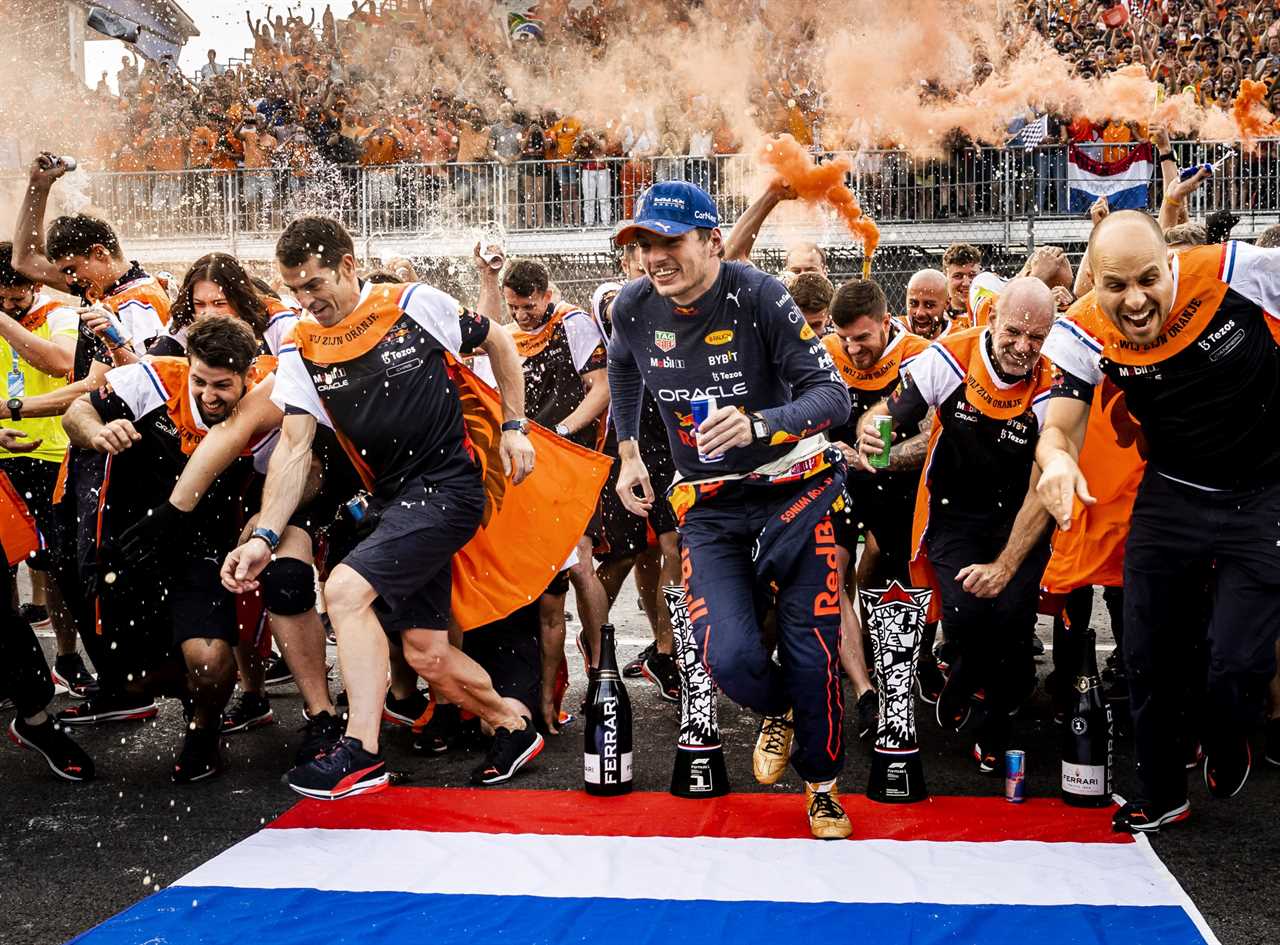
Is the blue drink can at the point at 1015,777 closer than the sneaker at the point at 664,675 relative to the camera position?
Yes

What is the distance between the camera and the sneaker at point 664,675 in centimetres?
658

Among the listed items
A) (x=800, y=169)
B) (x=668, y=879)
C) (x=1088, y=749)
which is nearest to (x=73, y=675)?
(x=668, y=879)

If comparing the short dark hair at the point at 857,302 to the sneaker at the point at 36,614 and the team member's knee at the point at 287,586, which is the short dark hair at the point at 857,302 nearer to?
the team member's knee at the point at 287,586

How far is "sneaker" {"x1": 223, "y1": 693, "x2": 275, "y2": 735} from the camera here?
617 centimetres

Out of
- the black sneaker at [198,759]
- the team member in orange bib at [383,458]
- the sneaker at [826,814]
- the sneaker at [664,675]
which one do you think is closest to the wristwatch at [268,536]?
the team member in orange bib at [383,458]

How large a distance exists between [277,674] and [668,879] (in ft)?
11.8

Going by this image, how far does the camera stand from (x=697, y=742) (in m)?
5.03

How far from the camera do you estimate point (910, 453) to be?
6023 millimetres

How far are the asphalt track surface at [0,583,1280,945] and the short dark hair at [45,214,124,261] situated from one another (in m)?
2.25

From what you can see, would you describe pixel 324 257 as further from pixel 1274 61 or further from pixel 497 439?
pixel 1274 61

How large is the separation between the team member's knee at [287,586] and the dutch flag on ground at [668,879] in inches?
30.9

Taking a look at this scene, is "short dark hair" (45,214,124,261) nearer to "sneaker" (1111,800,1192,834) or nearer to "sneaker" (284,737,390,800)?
"sneaker" (284,737,390,800)

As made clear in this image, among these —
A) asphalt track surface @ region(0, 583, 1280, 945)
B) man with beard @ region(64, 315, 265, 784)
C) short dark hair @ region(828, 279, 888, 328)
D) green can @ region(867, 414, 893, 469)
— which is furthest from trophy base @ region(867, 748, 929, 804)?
man with beard @ region(64, 315, 265, 784)

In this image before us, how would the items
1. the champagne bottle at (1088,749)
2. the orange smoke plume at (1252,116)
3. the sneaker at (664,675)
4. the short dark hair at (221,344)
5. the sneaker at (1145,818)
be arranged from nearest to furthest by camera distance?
1. the sneaker at (1145,818)
2. the champagne bottle at (1088,749)
3. the short dark hair at (221,344)
4. the sneaker at (664,675)
5. the orange smoke plume at (1252,116)
